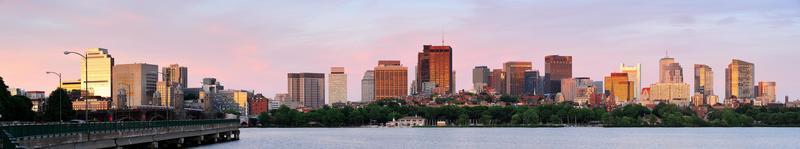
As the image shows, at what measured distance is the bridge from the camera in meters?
48.1

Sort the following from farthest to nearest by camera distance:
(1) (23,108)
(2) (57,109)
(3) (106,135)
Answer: (2) (57,109) < (1) (23,108) < (3) (106,135)

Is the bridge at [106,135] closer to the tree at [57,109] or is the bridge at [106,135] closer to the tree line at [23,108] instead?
the tree line at [23,108]

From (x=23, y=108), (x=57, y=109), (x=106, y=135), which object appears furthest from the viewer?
(x=57, y=109)

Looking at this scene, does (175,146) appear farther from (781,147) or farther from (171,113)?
(171,113)

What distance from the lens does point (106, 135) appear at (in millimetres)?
60875

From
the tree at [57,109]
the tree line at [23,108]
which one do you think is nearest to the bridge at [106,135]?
the tree line at [23,108]

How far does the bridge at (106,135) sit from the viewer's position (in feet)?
158

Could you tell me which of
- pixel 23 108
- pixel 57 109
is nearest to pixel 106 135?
pixel 23 108

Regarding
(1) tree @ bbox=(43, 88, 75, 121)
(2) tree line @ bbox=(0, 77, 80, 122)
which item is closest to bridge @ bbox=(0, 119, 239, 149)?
(2) tree line @ bbox=(0, 77, 80, 122)

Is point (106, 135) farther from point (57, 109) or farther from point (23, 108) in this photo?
point (57, 109)

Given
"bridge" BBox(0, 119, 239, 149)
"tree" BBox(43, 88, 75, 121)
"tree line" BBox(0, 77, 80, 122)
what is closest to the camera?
"bridge" BBox(0, 119, 239, 149)

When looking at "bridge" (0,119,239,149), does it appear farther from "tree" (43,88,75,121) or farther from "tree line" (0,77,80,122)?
"tree" (43,88,75,121)

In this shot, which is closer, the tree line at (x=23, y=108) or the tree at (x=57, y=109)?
the tree line at (x=23, y=108)

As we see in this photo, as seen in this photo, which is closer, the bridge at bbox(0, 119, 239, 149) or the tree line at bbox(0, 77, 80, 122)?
the bridge at bbox(0, 119, 239, 149)
